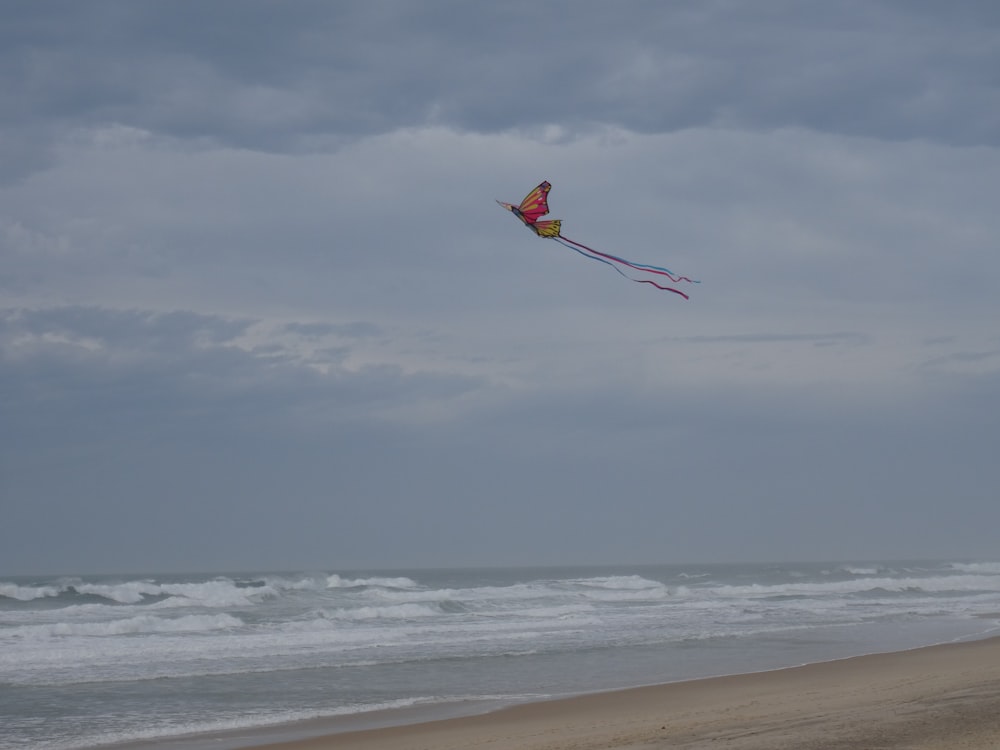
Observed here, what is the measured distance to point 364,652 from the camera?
64.6ft

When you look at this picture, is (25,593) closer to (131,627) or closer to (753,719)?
(131,627)

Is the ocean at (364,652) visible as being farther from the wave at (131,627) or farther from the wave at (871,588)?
the wave at (871,588)

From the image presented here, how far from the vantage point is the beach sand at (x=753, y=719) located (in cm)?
914

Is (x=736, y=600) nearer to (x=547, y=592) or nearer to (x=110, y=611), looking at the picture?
(x=547, y=592)

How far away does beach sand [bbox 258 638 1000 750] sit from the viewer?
30.0 ft

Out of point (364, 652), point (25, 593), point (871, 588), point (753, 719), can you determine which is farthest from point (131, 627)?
point (871, 588)

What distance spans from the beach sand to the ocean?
972 mm

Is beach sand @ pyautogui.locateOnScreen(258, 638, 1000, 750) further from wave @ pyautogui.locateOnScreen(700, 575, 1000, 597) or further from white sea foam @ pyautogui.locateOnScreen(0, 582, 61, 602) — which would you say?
white sea foam @ pyautogui.locateOnScreen(0, 582, 61, 602)

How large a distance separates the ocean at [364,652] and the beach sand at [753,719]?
972 millimetres

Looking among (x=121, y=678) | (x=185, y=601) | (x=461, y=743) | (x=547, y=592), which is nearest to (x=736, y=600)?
(x=547, y=592)

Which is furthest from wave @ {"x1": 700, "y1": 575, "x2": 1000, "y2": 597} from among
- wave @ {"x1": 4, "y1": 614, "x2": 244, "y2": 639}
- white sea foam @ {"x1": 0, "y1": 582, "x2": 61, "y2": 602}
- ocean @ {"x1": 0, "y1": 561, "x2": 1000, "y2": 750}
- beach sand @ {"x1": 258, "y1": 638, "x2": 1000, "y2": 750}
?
white sea foam @ {"x1": 0, "y1": 582, "x2": 61, "y2": 602}

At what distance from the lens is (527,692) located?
14.2 m

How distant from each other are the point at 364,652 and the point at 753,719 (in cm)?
1071

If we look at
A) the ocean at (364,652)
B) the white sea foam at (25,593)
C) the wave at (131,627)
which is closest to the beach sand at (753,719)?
the ocean at (364,652)
